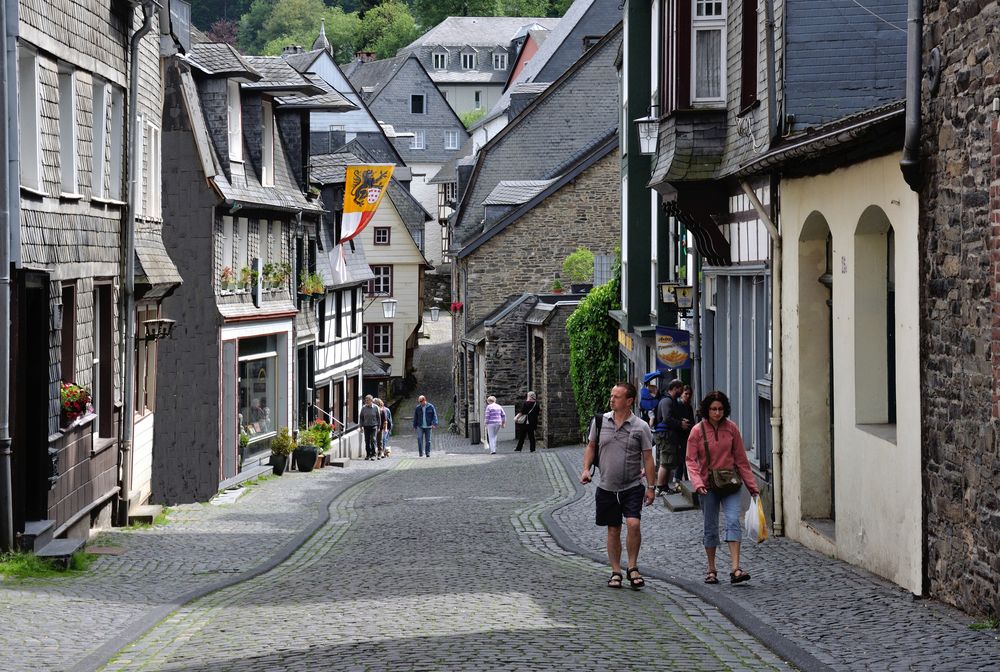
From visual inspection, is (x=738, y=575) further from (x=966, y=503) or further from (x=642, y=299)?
(x=642, y=299)

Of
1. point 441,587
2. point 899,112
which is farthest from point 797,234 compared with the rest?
point 441,587

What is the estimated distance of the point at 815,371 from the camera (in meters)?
15.1

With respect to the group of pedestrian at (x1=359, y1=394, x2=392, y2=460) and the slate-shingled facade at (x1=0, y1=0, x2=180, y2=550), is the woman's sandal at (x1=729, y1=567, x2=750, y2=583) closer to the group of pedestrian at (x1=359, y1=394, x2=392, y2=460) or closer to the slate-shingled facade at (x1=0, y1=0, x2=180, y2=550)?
the slate-shingled facade at (x1=0, y1=0, x2=180, y2=550)

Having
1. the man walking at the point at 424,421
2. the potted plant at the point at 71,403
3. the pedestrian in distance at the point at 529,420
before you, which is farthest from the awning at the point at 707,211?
the man walking at the point at 424,421

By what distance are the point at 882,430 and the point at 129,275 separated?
998 centimetres

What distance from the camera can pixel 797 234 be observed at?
1520cm

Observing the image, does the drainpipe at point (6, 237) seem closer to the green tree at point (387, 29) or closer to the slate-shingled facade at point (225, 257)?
the slate-shingled facade at point (225, 257)

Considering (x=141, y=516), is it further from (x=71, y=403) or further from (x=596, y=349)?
(x=596, y=349)

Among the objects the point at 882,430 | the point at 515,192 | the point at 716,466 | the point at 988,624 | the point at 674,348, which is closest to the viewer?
the point at 988,624

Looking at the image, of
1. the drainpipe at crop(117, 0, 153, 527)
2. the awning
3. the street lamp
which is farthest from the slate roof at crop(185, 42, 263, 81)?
the awning

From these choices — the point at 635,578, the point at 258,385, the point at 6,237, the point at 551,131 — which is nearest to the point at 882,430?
the point at 635,578

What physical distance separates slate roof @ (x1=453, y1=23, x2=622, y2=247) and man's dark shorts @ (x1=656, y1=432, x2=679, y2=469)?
27939mm

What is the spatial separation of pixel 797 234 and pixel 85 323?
7.76m

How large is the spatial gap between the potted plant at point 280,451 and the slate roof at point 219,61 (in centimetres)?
719
